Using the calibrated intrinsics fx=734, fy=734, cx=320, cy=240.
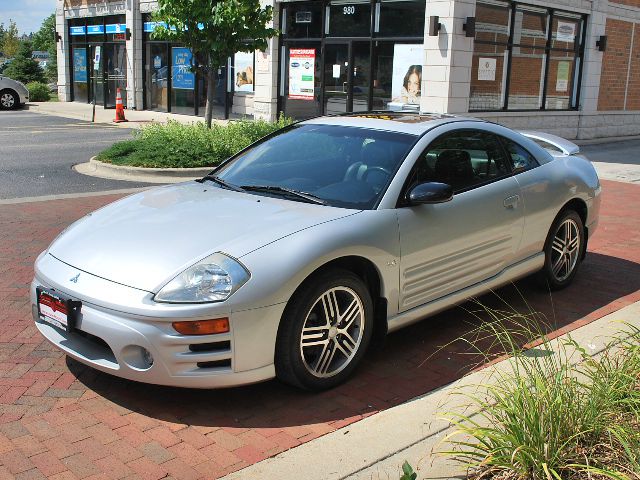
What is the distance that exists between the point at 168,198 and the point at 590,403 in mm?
3011

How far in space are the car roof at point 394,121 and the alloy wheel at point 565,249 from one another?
4.38 ft

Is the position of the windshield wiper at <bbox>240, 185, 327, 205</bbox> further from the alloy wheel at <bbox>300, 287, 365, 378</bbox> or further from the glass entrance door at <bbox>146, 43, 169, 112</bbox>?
the glass entrance door at <bbox>146, 43, 169, 112</bbox>

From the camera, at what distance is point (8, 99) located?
27031mm

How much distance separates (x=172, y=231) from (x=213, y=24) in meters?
9.90

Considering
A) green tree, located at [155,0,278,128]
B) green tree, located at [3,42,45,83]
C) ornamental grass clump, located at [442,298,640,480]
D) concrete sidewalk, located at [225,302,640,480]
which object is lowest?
concrete sidewalk, located at [225,302,640,480]

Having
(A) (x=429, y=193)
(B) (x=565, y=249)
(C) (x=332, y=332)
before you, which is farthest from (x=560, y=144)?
(C) (x=332, y=332)

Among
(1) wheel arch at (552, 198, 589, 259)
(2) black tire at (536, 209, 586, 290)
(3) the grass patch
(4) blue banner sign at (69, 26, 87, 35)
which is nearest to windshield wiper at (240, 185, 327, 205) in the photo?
(2) black tire at (536, 209, 586, 290)

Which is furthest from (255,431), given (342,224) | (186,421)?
(342,224)

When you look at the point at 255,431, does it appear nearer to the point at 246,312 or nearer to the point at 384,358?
the point at 246,312

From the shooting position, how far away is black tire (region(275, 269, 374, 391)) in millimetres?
4031

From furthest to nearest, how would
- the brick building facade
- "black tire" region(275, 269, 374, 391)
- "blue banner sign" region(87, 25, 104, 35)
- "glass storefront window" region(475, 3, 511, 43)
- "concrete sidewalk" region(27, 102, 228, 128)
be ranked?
1. "blue banner sign" region(87, 25, 104, 35)
2. "concrete sidewalk" region(27, 102, 228, 128)
3. "glass storefront window" region(475, 3, 511, 43)
4. the brick building facade
5. "black tire" region(275, 269, 374, 391)

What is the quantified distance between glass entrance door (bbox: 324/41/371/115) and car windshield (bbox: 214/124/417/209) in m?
13.4

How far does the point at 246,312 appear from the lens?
3838mm

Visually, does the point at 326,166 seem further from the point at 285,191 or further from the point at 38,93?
the point at 38,93
